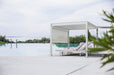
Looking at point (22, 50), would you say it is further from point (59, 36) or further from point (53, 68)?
Answer: point (53, 68)

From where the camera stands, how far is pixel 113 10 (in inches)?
38.4

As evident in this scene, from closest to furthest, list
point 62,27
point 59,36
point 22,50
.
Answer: point 62,27, point 59,36, point 22,50

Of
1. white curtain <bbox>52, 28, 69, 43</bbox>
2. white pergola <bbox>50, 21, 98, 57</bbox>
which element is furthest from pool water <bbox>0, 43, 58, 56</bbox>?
white pergola <bbox>50, 21, 98, 57</bbox>

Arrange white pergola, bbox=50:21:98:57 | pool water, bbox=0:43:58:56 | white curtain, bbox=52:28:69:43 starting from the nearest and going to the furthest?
white pergola, bbox=50:21:98:57
white curtain, bbox=52:28:69:43
pool water, bbox=0:43:58:56

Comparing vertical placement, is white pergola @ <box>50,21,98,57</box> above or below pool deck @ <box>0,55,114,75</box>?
above

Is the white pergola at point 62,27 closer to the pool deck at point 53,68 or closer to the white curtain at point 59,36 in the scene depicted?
the white curtain at point 59,36

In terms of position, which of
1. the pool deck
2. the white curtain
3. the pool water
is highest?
the white curtain

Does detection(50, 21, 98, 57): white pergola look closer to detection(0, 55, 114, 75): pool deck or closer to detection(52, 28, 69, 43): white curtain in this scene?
detection(52, 28, 69, 43): white curtain

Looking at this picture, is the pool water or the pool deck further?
the pool water

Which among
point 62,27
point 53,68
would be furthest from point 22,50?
point 53,68

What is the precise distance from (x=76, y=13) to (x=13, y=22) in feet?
52.1

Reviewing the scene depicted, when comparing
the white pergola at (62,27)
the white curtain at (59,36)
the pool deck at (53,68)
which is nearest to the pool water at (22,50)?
the white curtain at (59,36)

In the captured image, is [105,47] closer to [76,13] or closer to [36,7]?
[76,13]

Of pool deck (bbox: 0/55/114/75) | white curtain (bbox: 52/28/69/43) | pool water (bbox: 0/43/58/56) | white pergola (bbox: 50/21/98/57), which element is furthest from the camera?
pool water (bbox: 0/43/58/56)
